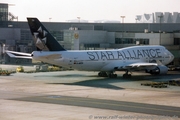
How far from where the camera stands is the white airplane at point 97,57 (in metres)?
78.8

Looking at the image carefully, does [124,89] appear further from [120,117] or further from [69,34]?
[69,34]

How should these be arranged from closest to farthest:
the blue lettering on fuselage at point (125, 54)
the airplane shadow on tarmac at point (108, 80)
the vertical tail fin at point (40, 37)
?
the airplane shadow on tarmac at point (108, 80) < the vertical tail fin at point (40, 37) < the blue lettering on fuselage at point (125, 54)

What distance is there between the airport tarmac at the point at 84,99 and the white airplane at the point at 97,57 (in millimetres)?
2337

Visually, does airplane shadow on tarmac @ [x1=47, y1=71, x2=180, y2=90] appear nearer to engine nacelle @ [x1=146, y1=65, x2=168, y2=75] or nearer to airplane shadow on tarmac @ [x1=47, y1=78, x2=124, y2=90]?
airplane shadow on tarmac @ [x1=47, y1=78, x2=124, y2=90]

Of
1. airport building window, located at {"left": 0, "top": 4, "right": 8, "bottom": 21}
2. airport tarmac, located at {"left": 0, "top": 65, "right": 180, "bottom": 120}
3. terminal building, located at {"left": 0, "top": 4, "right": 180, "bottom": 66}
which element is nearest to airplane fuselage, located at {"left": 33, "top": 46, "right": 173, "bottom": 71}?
airport tarmac, located at {"left": 0, "top": 65, "right": 180, "bottom": 120}

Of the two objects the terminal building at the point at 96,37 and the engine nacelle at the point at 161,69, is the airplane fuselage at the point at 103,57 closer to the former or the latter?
the engine nacelle at the point at 161,69

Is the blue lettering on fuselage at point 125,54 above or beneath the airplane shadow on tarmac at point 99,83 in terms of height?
above

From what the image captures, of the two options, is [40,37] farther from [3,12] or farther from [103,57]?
[3,12]

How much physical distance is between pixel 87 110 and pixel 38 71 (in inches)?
2006

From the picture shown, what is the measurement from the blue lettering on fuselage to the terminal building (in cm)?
1818

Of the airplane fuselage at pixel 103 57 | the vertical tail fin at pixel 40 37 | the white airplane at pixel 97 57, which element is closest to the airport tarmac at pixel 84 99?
the white airplane at pixel 97 57

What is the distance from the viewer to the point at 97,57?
84125 millimetres

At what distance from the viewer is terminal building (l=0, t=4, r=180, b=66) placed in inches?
4424

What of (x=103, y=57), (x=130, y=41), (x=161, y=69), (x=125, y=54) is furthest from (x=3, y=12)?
(x=161, y=69)
